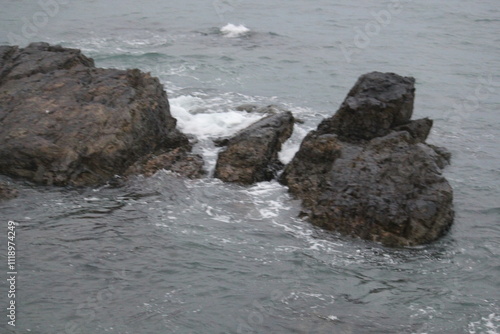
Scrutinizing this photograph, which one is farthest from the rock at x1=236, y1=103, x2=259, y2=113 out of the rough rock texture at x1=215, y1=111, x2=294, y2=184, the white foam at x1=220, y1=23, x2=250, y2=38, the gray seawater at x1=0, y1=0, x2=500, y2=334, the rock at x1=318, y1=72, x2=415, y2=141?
the white foam at x1=220, y1=23, x2=250, y2=38

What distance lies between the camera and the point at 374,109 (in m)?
14.5

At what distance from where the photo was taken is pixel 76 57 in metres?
17.2

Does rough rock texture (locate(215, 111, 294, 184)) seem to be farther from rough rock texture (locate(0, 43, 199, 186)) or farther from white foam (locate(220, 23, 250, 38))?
white foam (locate(220, 23, 250, 38))

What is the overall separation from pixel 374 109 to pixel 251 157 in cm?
296

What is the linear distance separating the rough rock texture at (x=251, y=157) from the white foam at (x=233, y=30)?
15655 mm

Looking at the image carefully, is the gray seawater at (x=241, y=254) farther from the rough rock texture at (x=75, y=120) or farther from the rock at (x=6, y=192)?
the rough rock texture at (x=75, y=120)

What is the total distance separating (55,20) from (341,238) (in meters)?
25.2

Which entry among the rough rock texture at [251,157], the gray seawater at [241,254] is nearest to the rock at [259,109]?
the gray seawater at [241,254]

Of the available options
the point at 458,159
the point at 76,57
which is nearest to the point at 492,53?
the point at 458,159

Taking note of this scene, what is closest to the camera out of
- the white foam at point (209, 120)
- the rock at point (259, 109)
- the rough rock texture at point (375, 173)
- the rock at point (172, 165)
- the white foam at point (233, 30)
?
the rough rock texture at point (375, 173)

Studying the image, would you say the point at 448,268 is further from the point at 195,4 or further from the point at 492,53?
the point at 195,4

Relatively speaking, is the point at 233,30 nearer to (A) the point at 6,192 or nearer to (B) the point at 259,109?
(B) the point at 259,109

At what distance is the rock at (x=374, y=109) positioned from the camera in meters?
14.5

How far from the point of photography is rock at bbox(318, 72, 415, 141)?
47.5 feet
